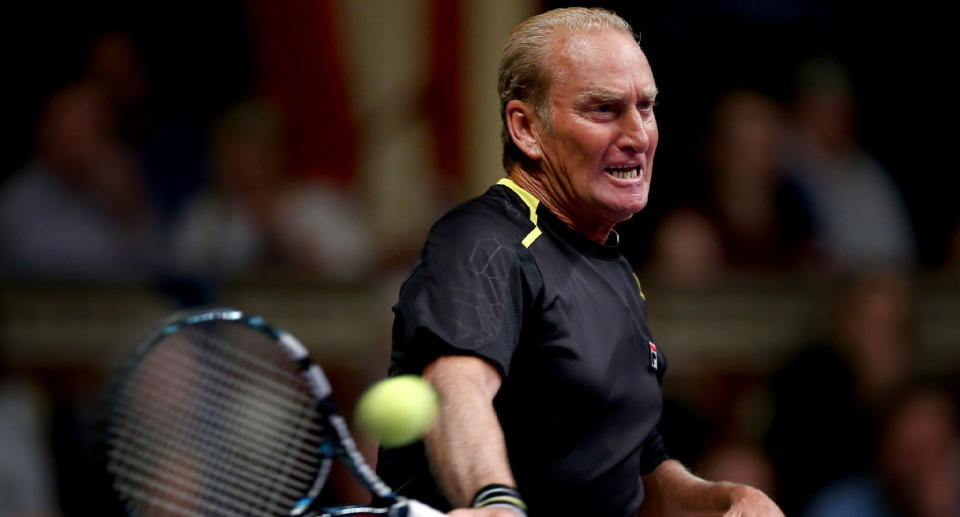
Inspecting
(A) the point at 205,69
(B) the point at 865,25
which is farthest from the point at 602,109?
(B) the point at 865,25

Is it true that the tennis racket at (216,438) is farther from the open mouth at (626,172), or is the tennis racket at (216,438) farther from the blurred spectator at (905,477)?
the blurred spectator at (905,477)

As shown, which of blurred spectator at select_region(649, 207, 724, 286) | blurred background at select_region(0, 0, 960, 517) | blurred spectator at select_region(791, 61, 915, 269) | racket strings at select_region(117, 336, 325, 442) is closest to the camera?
racket strings at select_region(117, 336, 325, 442)

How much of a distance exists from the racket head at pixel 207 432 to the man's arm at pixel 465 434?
18.2 inches

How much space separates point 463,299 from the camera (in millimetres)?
2730

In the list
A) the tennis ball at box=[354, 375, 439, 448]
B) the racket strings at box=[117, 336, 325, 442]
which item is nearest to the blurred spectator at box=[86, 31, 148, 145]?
the racket strings at box=[117, 336, 325, 442]

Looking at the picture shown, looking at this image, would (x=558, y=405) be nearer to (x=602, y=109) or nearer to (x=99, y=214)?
(x=602, y=109)

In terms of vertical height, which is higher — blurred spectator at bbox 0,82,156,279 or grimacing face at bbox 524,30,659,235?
grimacing face at bbox 524,30,659,235

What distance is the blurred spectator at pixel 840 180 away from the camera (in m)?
8.09

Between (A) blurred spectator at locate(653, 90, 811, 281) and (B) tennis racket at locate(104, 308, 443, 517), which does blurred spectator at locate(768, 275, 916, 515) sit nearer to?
(A) blurred spectator at locate(653, 90, 811, 281)

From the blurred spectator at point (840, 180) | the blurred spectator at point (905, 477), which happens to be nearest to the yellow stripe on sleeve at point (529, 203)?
the blurred spectator at point (905, 477)

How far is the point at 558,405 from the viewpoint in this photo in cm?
288

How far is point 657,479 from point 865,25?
233 inches

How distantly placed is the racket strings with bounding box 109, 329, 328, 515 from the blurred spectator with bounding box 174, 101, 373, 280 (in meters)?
2.44

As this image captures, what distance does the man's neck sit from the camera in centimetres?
313
